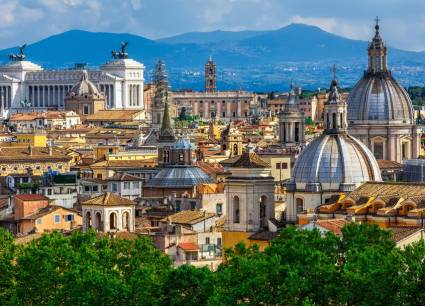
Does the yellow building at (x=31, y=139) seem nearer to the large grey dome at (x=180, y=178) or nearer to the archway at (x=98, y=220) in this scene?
the large grey dome at (x=180, y=178)

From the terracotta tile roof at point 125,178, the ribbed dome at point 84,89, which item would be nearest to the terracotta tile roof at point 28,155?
the terracotta tile roof at point 125,178

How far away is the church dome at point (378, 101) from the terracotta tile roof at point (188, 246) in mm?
28052

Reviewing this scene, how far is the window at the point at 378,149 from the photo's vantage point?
87.3 meters

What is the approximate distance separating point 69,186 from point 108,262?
29.8 metres

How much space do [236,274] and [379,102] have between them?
40.3 m

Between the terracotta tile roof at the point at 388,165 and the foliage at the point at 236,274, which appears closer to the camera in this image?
the foliage at the point at 236,274

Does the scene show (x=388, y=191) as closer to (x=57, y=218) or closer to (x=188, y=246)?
(x=188, y=246)

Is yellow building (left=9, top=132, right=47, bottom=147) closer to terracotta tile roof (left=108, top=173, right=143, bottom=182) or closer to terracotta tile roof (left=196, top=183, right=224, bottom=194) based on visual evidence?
terracotta tile roof (left=108, top=173, right=143, bottom=182)

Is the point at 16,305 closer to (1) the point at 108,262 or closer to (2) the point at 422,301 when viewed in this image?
(1) the point at 108,262

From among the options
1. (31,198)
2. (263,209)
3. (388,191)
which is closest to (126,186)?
(31,198)

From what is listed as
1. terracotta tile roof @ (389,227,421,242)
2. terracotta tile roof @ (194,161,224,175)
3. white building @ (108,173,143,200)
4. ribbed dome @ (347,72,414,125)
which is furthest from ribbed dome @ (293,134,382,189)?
ribbed dome @ (347,72,414,125)

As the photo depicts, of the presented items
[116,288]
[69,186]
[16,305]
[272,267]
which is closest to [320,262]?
[272,267]

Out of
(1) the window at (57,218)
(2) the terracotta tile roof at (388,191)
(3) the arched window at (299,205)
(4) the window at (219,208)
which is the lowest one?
(1) the window at (57,218)

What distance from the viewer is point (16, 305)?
5050 centimetres
